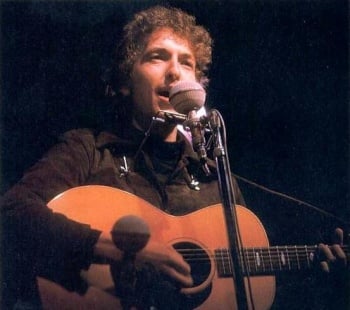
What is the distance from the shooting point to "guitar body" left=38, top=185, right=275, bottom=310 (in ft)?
4.43

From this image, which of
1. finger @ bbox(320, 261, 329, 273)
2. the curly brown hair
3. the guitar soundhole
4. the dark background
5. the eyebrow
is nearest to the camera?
the guitar soundhole

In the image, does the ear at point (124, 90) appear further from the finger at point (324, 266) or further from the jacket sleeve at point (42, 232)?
the finger at point (324, 266)

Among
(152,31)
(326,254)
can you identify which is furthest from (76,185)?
(326,254)

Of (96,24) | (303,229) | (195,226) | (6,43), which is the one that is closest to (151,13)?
(96,24)

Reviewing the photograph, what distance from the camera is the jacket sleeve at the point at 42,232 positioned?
137cm

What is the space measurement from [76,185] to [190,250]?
448mm

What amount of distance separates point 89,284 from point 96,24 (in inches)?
44.1

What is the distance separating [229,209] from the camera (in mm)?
1261

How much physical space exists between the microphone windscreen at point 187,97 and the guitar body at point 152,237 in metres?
0.38

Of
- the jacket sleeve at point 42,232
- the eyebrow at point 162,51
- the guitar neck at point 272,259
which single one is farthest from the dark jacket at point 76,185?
the eyebrow at point 162,51

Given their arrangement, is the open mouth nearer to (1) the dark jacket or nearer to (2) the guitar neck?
(1) the dark jacket

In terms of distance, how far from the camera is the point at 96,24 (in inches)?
78.7

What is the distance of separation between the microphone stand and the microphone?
0.13 feet

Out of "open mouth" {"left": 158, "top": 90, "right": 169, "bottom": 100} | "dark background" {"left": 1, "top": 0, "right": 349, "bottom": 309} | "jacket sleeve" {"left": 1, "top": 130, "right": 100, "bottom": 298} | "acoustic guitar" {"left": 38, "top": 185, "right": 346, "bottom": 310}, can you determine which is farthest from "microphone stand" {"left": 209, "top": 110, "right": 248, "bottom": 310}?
"dark background" {"left": 1, "top": 0, "right": 349, "bottom": 309}
